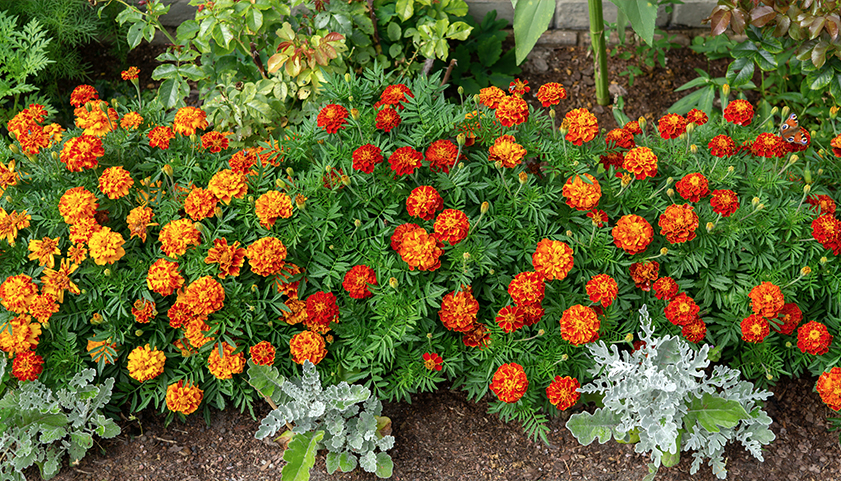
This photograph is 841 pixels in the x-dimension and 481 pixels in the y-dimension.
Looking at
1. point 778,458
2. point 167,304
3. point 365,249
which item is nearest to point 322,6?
point 365,249

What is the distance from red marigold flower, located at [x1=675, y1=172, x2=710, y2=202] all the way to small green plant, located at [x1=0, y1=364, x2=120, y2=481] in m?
2.11

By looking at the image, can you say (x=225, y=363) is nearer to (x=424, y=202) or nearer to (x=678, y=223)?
(x=424, y=202)

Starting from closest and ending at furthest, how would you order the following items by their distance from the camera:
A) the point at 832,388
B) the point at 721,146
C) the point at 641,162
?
the point at 832,388
the point at 641,162
the point at 721,146

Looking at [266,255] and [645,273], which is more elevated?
[266,255]

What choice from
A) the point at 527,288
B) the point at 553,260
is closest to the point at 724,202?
the point at 553,260

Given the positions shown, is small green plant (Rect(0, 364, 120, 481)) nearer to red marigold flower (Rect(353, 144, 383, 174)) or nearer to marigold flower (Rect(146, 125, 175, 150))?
marigold flower (Rect(146, 125, 175, 150))

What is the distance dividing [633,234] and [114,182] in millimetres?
1801

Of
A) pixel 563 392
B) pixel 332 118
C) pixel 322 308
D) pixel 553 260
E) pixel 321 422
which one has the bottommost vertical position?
pixel 321 422

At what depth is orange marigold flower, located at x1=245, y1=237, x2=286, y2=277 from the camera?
2.19 m

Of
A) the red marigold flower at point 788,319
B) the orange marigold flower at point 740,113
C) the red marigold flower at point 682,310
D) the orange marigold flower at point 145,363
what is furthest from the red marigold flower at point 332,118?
the red marigold flower at point 788,319

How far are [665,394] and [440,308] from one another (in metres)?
0.82

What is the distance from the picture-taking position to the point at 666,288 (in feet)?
7.57

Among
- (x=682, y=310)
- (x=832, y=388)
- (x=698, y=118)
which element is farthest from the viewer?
(x=698, y=118)

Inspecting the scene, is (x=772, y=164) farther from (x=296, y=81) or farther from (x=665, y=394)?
(x=296, y=81)
